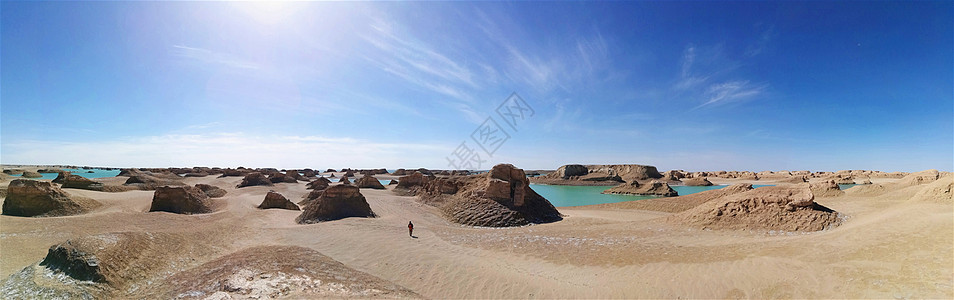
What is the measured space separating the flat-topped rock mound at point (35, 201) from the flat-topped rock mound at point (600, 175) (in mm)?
85174

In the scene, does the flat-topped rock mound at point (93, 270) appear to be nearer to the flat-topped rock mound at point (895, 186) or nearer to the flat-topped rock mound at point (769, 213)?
the flat-topped rock mound at point (769, 213)

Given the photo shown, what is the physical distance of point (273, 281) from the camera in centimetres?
808

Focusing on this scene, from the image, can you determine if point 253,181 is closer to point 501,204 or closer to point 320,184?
point 320,184

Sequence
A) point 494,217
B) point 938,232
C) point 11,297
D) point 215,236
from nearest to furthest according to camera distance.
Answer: point 11,297 < point 938,232 < point 215,236 < point 494,217

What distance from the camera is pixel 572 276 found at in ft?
31.2

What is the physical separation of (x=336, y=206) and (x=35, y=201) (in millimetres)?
14875

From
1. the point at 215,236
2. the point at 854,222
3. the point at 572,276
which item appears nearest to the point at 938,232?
the point at 854,222

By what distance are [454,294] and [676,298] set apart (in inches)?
216

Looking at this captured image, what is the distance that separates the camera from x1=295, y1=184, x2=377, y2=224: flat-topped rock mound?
62.9 ft

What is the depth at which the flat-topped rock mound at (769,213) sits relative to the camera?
1284 centimetres

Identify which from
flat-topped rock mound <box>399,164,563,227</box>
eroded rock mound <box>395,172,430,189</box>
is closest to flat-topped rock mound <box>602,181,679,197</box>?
flat-topped rock mound <box>399,164,563,227</box>

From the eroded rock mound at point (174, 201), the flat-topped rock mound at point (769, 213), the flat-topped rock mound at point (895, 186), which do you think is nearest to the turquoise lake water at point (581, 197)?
the flat-topped rock mound at point (895, 186)

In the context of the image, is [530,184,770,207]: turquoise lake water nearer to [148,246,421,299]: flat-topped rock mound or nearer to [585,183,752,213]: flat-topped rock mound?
[585,183,752,213]: flat-topped rock mound

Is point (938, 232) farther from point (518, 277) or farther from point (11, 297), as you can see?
point (11, 297)
